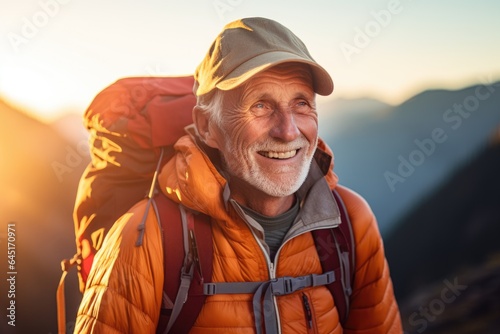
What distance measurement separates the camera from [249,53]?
2.04m

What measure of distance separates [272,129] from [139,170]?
690 mm

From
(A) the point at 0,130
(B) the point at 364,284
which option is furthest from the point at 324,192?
(A) the point at 0,130

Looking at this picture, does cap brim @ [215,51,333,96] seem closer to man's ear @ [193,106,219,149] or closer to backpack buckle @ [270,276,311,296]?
man's ear @ [193,106,219,149]

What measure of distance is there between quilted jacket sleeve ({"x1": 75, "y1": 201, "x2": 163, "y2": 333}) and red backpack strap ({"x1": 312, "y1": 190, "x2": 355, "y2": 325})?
734 millimetres

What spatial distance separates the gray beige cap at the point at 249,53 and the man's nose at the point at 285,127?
21 cm

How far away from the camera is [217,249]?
2.11 m

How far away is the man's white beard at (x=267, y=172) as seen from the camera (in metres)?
2.15

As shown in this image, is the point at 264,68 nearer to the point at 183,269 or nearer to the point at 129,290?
the point at 183,269

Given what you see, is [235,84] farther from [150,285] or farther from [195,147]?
[150,285]

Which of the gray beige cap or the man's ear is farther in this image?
the man's ear

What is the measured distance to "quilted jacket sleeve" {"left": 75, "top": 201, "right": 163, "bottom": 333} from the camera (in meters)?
1.95

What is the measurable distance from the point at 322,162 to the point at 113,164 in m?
1.02

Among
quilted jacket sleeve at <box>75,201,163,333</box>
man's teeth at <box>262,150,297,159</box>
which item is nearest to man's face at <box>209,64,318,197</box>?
man's teeth at <box>262,150,297,159</box>

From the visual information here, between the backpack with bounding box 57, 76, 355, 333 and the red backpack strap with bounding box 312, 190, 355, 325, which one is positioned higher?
the backpack with bounding box 57, 76, 355, 333
